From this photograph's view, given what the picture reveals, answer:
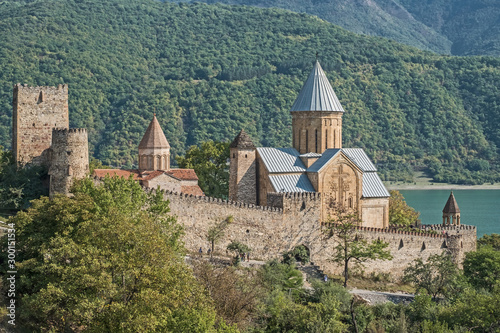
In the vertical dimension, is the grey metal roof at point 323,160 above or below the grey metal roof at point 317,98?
below

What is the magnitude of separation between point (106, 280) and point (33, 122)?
11.6m

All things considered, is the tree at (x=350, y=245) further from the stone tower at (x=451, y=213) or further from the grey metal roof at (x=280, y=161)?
the stone tower at (x=451, y=213)

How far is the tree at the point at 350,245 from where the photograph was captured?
30.4 metres

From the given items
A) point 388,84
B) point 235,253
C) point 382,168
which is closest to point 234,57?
point 388,84

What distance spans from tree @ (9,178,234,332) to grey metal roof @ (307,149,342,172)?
12898 mm

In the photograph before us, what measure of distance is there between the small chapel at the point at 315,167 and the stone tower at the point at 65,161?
8.35 m

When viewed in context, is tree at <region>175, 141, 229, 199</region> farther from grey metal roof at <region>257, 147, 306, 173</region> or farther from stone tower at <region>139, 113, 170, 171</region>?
grey metal roof at <region>257, 147, 306, 173</region>

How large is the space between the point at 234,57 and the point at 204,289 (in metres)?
84.0

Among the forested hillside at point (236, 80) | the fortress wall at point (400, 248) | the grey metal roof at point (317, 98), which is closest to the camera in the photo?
the fortress wall at point (400, 248)

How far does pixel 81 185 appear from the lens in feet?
84.9

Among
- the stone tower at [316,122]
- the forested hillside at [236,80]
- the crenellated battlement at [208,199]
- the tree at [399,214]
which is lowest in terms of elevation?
the tree at [399,214]

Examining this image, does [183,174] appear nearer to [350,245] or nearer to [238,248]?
[238,248]

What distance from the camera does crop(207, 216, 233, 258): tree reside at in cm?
2798

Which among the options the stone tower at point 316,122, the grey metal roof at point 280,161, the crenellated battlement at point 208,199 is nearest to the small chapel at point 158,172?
the grey metal roof at point 280,161
